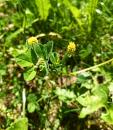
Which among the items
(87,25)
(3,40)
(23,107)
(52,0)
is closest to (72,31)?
(87,25)

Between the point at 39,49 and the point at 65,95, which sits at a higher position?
the point at 39,49

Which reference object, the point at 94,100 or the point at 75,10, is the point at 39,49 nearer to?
the point at 94,100

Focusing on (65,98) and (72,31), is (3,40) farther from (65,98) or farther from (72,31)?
(65,98)

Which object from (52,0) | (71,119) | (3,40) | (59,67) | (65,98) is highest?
(52,0)

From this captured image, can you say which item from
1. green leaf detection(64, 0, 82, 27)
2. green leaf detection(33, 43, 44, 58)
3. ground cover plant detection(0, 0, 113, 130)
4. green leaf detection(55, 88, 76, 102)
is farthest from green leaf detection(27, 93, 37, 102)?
green leaf detection(64, 0, 82, 27)

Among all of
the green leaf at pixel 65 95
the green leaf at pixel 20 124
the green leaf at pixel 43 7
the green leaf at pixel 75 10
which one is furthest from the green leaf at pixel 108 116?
the green leaf at pixel 43 7

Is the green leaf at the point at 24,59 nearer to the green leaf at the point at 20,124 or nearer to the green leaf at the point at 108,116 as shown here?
the green leaf at the point at 20,124

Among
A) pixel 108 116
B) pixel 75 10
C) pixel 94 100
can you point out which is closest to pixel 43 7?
pixel 75 10

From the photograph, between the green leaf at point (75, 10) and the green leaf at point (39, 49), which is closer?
the green leaf at point (39, 49)
